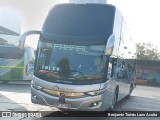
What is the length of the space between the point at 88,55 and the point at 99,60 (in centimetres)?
35

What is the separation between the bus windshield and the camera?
388 inches

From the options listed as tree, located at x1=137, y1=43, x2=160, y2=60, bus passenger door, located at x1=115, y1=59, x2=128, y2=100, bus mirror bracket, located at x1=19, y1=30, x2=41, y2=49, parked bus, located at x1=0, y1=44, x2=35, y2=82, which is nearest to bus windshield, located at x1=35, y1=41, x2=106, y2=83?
bus mirror bracket, located at x1=19, y1=30, x2=41, y2=49

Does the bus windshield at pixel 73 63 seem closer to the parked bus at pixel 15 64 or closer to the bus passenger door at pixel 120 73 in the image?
the bus passenger door at pixel 120 73

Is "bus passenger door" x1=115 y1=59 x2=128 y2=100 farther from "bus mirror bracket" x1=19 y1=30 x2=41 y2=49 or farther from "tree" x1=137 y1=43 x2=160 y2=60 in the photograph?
"tree" x1=137 y1=43 x2=160 y2=60

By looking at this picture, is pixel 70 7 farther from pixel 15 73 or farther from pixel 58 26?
pixel 15 73

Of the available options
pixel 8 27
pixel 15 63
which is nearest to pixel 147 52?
pixel 8 27

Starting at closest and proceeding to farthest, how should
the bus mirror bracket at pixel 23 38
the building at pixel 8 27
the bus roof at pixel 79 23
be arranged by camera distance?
the bus roof at pixel 79 23
the bus mirror bracket at pixel 23 38
the building at pixel 8 27

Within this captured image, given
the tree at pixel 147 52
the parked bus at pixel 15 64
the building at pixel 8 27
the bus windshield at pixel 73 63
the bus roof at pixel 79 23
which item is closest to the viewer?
the bus windshield at pixel 73 63

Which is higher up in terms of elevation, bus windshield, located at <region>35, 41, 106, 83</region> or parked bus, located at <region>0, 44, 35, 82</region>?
bus windshield, located at <region>35, 41, 106, 83</region>

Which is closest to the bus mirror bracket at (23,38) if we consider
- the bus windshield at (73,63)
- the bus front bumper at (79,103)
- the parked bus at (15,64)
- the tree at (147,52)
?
the bus windshield at (73,63)

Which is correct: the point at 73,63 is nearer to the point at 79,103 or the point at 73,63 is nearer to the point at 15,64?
the point at 79,103

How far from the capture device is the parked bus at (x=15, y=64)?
69.5 feet

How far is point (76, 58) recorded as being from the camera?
10.0m

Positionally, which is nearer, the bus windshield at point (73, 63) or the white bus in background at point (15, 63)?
the bus windshield at point (73, 63)
